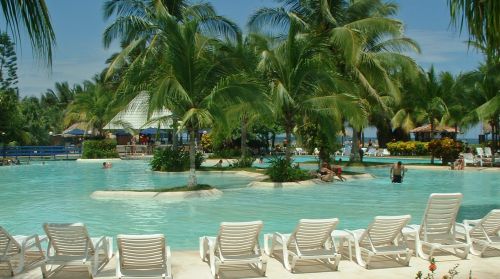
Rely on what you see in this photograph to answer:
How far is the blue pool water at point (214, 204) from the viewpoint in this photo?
37.1ft

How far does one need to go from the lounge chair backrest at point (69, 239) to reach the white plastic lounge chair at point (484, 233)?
4873 mm

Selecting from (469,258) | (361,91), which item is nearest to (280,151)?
(361,91)

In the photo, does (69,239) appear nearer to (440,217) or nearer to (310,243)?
(310,243)

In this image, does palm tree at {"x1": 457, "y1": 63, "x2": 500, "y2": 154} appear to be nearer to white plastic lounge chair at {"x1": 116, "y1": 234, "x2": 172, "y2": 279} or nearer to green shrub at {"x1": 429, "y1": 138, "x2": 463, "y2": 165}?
green shrub at {"x1": 429, "y1": 138, "x2": 463, "y2": 165}

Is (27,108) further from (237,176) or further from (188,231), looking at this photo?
(188,231)

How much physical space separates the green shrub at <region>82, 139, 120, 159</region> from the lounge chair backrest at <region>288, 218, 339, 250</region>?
30.4 metres

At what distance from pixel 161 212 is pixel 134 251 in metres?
7.26

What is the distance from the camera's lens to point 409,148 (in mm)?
39312

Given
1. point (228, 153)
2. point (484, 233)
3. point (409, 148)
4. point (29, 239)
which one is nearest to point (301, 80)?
point (484, 233)

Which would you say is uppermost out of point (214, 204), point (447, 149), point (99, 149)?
point (447, 149)

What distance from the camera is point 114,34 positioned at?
21.0 m

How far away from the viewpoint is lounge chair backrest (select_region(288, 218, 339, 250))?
21.5 ft

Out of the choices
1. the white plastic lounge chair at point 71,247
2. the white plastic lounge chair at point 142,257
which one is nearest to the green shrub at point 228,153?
the white plastic lounge chair at point 71,247

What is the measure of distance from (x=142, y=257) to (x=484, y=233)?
455cm
